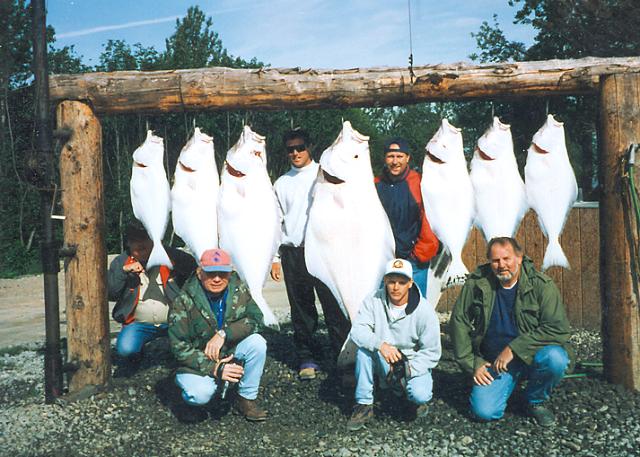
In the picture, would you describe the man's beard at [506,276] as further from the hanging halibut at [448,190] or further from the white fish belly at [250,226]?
the white fish belly at [250,226]

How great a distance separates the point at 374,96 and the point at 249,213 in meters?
1.14

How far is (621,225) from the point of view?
12.6ft

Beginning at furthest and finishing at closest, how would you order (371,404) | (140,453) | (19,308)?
(19,308)
(371,404)
(140,453)

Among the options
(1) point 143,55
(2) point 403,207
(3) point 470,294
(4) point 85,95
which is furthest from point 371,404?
(1) point 143,55

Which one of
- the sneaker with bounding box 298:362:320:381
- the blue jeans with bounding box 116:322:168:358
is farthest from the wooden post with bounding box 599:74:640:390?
the blue jeans with bounding box 116:322:168:358

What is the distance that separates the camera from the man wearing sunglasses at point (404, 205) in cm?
392

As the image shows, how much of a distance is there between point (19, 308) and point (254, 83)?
24.3 feet

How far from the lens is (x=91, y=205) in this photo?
3.97m

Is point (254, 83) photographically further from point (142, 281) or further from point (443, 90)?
point (142, 281)

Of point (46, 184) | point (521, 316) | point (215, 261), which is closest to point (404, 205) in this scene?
point (521, 316)

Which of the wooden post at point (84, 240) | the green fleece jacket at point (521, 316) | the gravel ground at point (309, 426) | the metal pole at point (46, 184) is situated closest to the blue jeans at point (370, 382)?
the gravel ground at point (309, 426)

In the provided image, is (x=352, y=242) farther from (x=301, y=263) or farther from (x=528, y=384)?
(x=528, y=384)

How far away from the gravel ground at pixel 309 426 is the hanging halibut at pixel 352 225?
2.53 ft

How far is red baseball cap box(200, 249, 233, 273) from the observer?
3.51m
